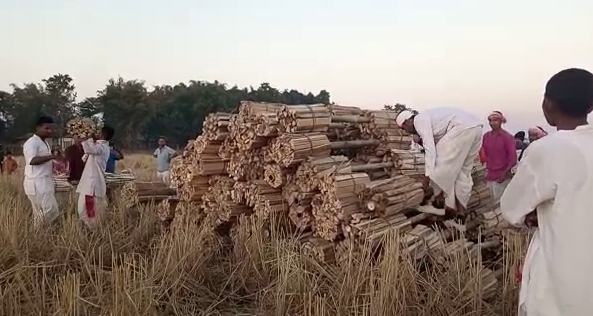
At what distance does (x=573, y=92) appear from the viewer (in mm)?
2635

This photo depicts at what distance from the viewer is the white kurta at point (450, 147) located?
6070 mm

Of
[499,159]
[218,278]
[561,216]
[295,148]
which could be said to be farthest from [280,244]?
[499,159]

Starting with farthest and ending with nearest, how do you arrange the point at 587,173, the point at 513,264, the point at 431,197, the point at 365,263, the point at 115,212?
Result: the point at 115,212
the point at 431,197
the point at 513,264
the point at 365,263
the point at 587,173

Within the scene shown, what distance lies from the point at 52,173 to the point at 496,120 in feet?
20.8

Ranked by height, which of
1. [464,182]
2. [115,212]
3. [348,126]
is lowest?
[115,212]

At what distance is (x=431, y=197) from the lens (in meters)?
A: 6.47

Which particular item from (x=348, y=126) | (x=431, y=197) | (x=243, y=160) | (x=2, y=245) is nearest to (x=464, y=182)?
(x=431, y=197)

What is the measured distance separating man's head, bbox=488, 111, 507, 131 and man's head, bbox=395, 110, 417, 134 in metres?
3.18

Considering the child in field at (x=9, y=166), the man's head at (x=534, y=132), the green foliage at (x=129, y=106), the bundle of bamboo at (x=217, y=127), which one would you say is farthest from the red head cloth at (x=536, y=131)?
the green foliage at (x=129, y=106)

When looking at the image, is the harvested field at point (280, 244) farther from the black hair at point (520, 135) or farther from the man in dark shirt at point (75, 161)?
the black hair at point (520, 135)

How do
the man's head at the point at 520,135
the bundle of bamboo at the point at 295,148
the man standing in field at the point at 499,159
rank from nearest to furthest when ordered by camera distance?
the bundle of bamboo at the point at 295,148
the man standing in field at the point at 499,159
the man's head at the point at 520,135

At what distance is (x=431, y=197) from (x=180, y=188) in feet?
8.96

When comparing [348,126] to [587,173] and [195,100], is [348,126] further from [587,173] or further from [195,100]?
[195,100]

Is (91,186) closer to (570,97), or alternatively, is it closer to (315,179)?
(315,179)
